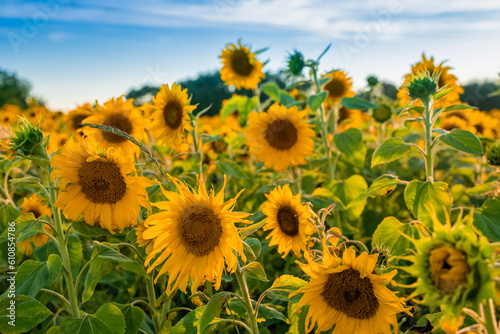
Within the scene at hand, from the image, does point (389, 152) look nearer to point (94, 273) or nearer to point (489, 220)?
point (489, 220)

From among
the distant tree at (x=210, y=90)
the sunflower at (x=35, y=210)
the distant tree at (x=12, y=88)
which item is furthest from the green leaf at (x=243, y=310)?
the distant tree at (x=12, y=88)

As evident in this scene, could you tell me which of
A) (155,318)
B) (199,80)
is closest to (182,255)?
(155,318)

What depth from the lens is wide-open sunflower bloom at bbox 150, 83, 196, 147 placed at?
90.8 inches

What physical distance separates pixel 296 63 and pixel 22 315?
2.12 meters

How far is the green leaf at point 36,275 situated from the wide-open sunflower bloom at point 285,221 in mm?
868

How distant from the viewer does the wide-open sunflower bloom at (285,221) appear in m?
1.84

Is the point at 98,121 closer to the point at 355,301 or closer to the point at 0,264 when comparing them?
the point at 0,264

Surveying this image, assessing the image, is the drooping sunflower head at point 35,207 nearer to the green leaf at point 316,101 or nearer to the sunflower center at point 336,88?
the green leaf at point 316,101

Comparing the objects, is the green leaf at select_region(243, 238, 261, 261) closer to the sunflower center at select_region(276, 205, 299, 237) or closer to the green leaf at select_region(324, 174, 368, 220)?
the sunflower center at select_region(276, 205, 299, 237)

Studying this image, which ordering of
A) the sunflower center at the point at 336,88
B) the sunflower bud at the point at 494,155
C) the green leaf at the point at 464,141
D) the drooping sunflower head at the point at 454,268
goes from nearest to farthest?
the drooping sunflower head at the point at 454,268, the green leaf at the point at 464,141, the sunflower bud at the point at 494,155, the sunflower center at the point at 336,88

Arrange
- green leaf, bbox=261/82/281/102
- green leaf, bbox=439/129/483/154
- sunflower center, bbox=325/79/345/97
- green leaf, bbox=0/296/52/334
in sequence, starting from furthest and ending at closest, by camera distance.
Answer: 1. sunflower center, bbox=325/79/345/97
2. green leaf, bbox=261/82/281/102
3. green leaf, bbox=439/129/483/154
4. green leaf, bbox=0/296/52/334

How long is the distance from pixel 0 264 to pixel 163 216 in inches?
66.8

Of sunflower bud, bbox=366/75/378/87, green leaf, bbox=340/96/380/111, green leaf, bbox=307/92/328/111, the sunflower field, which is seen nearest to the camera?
the sunflower field

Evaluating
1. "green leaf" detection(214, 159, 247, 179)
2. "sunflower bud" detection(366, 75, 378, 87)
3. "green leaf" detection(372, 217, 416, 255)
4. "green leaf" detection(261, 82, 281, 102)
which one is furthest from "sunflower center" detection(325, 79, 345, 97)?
"green leaf" detection(372, 217, 416, 255)
